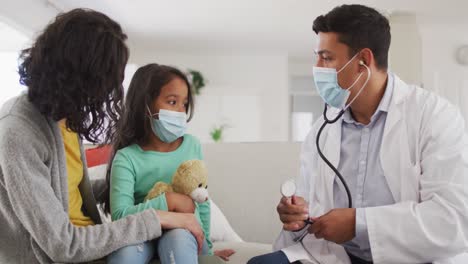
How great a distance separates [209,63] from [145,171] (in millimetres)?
6969

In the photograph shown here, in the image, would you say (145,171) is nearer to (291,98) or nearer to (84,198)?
(84,198)

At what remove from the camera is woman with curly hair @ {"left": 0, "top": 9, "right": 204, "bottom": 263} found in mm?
1032

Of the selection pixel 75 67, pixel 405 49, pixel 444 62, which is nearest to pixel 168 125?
pixel 75 67

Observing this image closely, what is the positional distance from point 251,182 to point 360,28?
1.03 m

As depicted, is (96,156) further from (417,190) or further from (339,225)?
(417,190)

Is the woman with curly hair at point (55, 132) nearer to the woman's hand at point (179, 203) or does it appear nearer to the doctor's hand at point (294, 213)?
the woman's hand at point (179, 203)

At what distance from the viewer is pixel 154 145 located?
162 centimetres

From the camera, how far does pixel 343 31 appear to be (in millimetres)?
1515

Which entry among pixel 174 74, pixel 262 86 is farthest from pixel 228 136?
pixel 174 74

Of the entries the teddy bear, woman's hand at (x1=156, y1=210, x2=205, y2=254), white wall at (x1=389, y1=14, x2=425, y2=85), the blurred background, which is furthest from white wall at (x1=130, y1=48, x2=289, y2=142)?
woman's hand at (x1=156, y1=210, x2=205, y2=254)

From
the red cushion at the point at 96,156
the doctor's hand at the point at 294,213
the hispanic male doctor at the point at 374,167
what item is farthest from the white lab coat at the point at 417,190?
the red cushion at the point at 96,156

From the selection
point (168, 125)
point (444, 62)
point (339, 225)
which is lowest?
point (339, 225)

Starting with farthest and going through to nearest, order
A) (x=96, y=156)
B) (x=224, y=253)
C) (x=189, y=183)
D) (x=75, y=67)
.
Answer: (x=96, y=156) < (x=224, y=253) < (x=189, y=183) < (x=75, y=67)

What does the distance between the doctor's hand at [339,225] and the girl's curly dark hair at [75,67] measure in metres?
0.68
